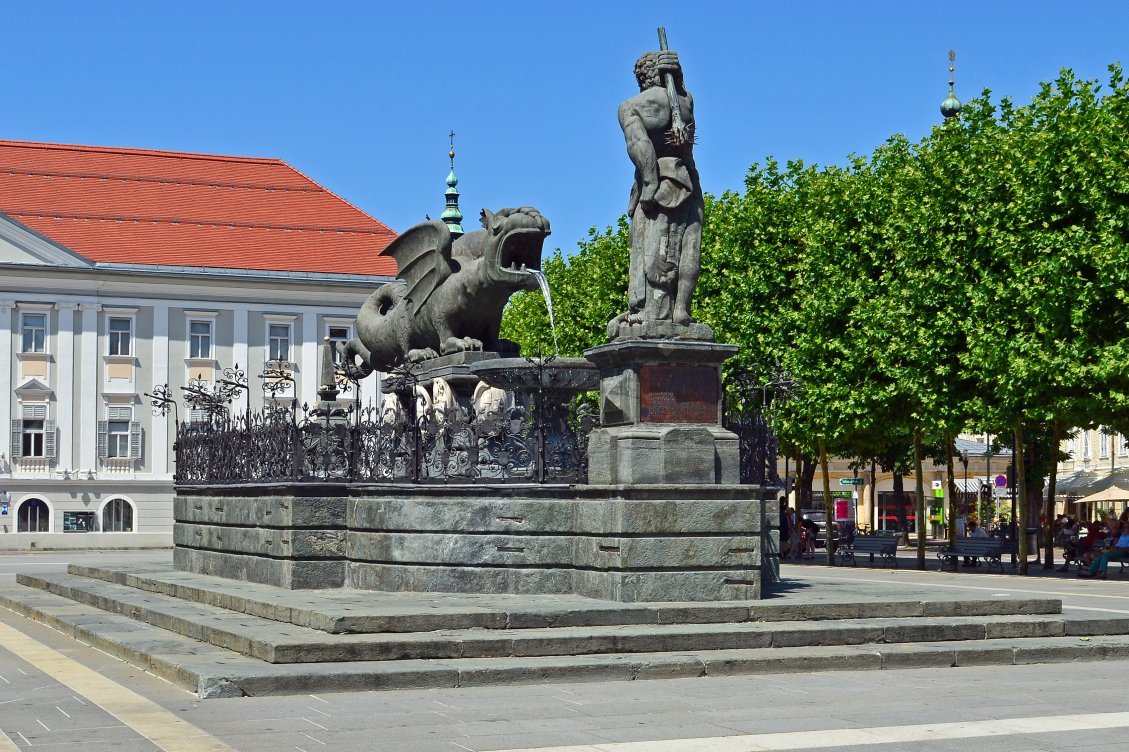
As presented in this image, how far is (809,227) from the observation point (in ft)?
126

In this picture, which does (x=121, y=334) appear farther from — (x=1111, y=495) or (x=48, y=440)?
(x=1111, y=495)

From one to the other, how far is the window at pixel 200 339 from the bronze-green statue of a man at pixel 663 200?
47.0 meters

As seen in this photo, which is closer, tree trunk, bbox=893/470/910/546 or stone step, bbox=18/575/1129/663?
stone step, bbox=18/575/1129/663

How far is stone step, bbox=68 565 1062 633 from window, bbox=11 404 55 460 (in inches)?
1722

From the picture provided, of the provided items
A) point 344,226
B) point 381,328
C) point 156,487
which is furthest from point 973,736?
point 344,226

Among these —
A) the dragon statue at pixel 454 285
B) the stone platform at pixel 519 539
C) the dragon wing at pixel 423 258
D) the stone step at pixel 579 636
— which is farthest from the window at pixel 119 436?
the stone step at pixel 579 636

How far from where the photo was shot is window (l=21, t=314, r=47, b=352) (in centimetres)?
5772

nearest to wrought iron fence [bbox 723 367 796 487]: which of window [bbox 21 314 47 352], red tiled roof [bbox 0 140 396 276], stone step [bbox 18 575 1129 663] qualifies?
stone step [bbox 18 575 1129 663]

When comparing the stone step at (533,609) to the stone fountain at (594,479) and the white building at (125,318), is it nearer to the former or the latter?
the stone fountain at (594,479)

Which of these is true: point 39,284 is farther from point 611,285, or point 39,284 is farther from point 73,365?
point 611,285

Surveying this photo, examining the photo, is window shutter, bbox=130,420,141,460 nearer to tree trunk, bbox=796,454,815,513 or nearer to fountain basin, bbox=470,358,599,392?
tree trunk, bbox=796,454,815,513

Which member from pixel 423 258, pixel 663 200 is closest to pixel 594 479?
pixel 663 200

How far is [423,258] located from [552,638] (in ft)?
25.4

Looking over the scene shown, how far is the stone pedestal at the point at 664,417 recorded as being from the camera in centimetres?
1444
